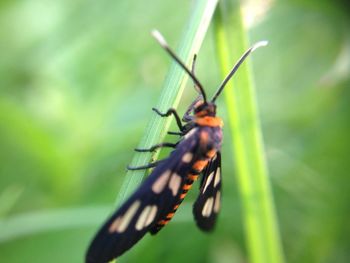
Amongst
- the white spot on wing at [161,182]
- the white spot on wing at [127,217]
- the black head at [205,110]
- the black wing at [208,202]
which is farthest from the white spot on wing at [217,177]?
the white spot on wing at [127,217]

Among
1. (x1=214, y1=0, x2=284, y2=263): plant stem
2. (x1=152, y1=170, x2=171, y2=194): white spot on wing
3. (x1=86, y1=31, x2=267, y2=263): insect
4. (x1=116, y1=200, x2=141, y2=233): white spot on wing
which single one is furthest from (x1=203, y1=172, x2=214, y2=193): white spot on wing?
(x1=116, y1=200, x2=141, y2=233): white spot on wing

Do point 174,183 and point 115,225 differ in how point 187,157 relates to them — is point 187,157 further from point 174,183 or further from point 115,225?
point 115,225

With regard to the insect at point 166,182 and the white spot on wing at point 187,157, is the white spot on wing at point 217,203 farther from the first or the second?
the white spot on wing at point 187,157

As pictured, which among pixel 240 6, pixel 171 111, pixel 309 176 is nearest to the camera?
pixel 171 111

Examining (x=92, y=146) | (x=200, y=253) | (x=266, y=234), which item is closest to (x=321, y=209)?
(x=200, y=253)

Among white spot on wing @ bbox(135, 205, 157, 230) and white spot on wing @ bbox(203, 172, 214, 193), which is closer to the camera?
white spot on wing @ bbox(135, 205, 157, 230)

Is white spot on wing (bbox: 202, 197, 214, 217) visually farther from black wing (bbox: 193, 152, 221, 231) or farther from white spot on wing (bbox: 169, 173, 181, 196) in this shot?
white spot on wing (bbox: 169, 173, 181, 196)

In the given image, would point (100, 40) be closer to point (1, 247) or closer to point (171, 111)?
point (1, 247)
